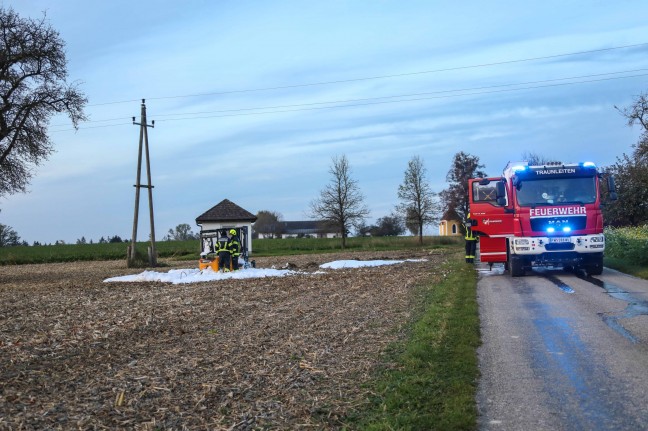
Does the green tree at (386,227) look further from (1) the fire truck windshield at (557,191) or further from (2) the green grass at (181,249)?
(1) the fire truck windshield at (557,191)

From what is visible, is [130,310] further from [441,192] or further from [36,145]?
[441,192]

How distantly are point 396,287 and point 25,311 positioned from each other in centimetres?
891

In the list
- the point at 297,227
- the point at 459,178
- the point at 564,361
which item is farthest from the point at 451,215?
the point at 564,361

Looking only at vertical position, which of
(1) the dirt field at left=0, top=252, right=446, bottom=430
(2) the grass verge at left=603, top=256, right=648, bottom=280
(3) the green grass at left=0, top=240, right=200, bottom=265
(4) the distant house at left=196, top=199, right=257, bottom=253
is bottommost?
(1) the dirt field at left=0, top=252, right=446, bottom=430

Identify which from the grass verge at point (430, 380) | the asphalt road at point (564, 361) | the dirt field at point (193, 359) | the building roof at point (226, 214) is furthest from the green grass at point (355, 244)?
the grass verge at point (430, 380)

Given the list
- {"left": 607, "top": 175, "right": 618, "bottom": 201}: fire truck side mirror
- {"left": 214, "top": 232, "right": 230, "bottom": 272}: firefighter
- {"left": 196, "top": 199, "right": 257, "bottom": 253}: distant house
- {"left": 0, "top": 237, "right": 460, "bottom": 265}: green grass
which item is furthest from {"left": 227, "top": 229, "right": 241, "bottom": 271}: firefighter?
{"left": 196, "top": 199, "right": 257, "bottom": 253}: distant house

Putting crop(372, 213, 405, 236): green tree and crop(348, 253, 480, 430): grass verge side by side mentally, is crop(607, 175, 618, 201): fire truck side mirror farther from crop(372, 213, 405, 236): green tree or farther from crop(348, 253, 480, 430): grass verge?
crop(372, 213, 405, 236): green tree

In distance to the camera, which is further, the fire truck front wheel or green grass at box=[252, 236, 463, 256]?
green grass at box=[252, 236, 463, 256]

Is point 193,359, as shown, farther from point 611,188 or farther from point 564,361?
point 611,188

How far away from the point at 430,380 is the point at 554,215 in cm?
1310

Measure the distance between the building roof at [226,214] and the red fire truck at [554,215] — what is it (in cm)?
3378

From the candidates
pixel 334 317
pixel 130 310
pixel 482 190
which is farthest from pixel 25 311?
pixel 482 190

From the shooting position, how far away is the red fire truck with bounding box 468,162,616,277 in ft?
60.5

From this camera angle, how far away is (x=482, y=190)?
21812 millimetres
